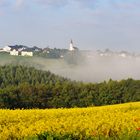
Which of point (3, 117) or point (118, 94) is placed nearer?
point (3, 117)

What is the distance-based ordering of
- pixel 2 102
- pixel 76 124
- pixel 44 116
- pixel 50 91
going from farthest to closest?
pixel 50 91
pixel 2 102
pixel 44 116
pixel 76 124

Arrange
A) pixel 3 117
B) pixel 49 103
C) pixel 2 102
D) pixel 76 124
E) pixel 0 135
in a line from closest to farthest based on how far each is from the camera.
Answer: pixel 0 135
pixel 76 124
pixel 3 117
pixel 2 102
pixel 49 103

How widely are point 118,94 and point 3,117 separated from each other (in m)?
103

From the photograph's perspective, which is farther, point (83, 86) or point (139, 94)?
point (83, 86)

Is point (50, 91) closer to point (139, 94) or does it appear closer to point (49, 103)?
point (49, 103)

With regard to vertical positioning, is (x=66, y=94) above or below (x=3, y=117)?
below

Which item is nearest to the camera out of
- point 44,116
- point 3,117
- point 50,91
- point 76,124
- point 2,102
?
point 76,124

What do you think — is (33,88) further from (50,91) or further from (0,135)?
(0,135)

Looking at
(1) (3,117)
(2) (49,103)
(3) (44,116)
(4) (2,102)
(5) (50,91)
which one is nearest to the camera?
(1) (3,117)

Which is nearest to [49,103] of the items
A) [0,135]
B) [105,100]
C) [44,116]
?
[105,100]

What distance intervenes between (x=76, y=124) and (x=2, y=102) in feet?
272

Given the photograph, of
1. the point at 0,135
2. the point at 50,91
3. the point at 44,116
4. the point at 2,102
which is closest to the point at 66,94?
the point at 50,91

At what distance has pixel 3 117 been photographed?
896 inches

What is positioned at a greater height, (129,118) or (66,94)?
(129,118)
